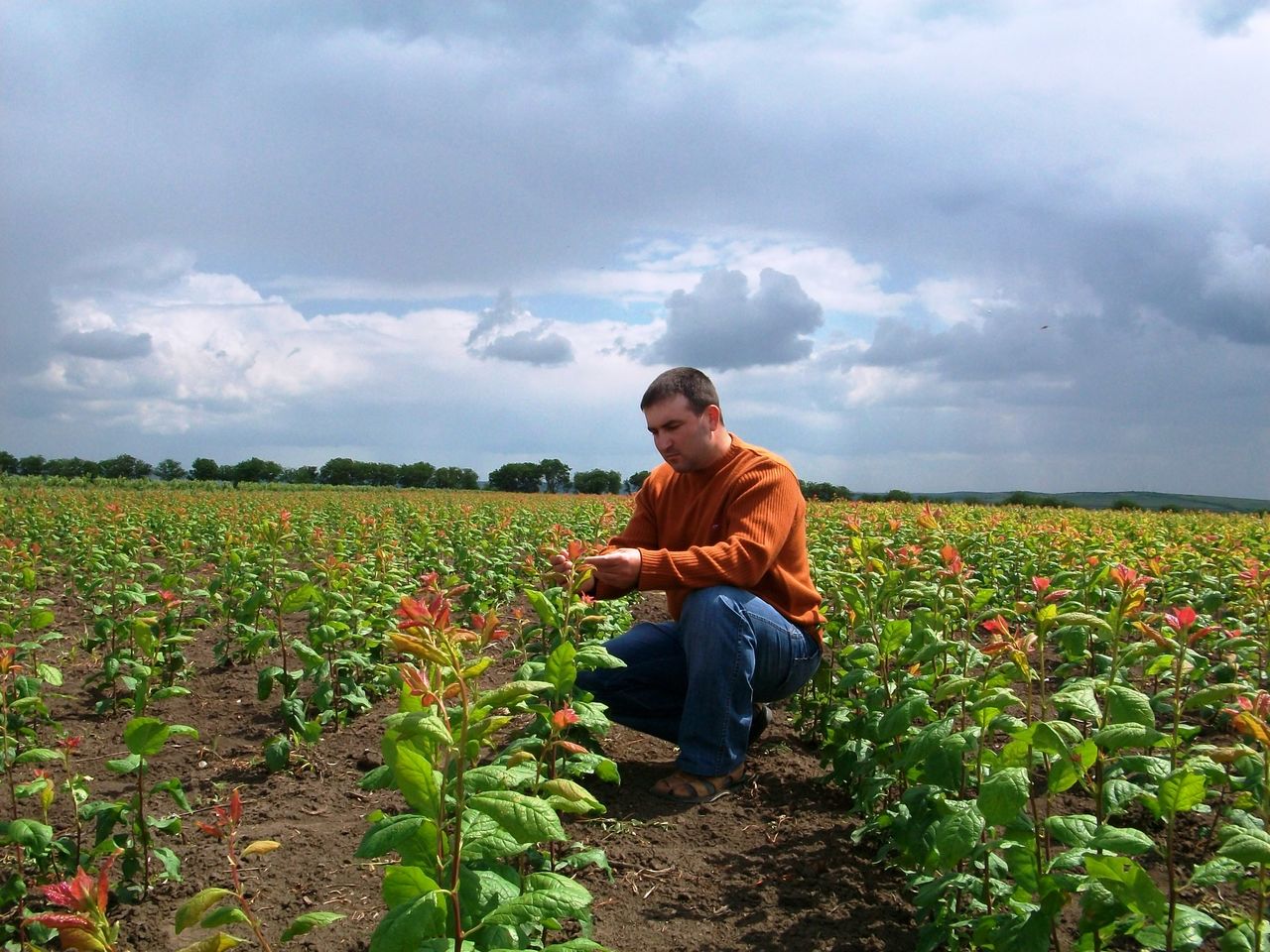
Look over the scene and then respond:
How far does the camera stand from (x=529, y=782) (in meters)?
2.39

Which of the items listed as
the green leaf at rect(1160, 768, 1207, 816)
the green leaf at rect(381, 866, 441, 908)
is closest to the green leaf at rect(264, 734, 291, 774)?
the green leaf at rect(381, 866, 441, 908)

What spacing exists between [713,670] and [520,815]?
91.3 inches

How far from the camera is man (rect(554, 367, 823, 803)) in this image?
12.8 feet

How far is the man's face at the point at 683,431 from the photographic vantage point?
4.07m

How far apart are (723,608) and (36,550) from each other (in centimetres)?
891

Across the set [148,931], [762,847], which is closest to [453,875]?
[148,931]

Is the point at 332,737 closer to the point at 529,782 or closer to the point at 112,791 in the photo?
the point at 112,791

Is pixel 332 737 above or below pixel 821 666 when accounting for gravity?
below

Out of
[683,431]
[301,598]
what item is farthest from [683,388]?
[301,598]

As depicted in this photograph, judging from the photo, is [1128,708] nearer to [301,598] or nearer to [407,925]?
[407,925]

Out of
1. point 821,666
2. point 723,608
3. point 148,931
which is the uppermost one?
point 723,608

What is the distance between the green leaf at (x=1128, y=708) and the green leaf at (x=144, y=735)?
273cm

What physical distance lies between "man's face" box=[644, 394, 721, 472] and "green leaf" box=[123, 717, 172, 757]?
2267mm

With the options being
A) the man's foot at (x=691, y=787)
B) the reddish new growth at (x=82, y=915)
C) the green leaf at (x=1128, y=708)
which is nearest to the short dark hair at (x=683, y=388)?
the man's foot at (x=691, y=787)
